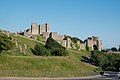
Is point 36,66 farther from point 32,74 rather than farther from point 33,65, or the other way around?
point 32,74

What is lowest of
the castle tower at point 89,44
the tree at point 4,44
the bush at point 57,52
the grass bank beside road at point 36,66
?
the grass bank beside road at point 36,66

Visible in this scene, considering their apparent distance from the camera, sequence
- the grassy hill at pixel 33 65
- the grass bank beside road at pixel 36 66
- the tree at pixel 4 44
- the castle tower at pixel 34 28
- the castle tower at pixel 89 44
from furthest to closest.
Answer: the castle tower at pixel 89 44, the castle tower at pixel 34 28, the tree at pixel 4 44, the grassy hill at pixel 33 65, the grass bank beside road at pixel 36 66

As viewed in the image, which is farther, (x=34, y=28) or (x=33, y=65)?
(x=34, y=28)

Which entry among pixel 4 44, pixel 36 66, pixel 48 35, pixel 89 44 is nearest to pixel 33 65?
pixel 36 66

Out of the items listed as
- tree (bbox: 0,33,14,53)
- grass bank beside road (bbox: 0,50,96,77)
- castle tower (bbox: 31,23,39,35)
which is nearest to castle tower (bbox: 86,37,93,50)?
castle tower (bbox: 31,23,39,35)

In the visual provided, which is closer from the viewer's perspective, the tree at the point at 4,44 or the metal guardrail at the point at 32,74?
the metal guardrail at the point at 32,74

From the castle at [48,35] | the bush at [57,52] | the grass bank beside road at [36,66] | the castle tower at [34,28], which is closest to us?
the grass bank beside road at [36,66]

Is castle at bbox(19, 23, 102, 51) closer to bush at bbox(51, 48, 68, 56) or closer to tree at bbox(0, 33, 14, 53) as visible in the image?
bush at bbox(51, 48, 68, 56)

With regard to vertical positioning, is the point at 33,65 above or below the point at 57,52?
below

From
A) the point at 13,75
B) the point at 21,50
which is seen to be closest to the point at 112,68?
the point at 21,50

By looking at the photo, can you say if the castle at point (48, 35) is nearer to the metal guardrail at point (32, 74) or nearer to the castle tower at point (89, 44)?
the castle tower at point (89, 44)

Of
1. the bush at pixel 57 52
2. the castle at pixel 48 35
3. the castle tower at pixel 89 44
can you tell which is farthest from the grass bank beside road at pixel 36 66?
the castle tower at pixel 89 44

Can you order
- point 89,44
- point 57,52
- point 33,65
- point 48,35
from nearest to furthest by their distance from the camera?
point 33,65 → point 57,52 → point 48,35 → point 89,44

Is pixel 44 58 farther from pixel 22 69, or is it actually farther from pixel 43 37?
pixel 43 37
